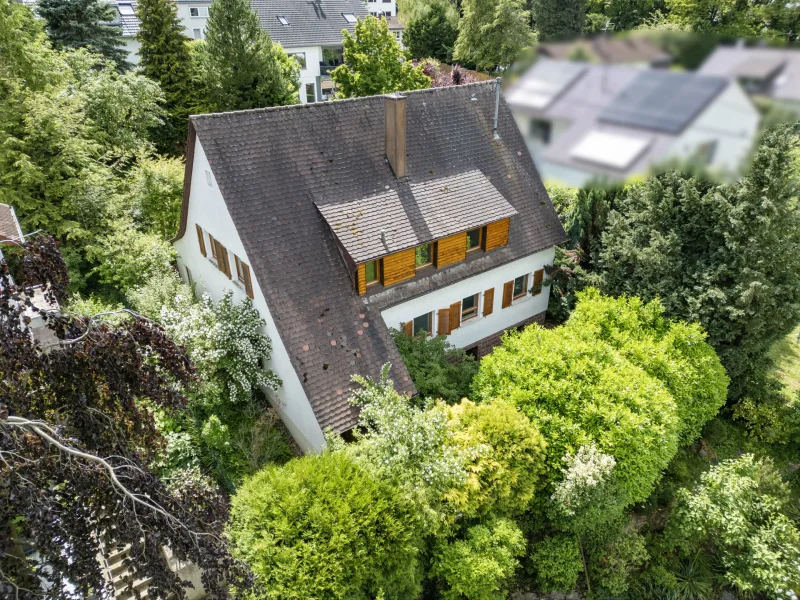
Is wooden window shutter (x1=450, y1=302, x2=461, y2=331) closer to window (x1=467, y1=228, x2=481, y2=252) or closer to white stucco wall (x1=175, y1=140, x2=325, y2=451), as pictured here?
window (x1=467, y1=228, x2=481, y2=252)

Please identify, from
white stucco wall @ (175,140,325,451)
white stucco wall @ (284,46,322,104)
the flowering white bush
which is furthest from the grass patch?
white stucco wall @ (284,46,322,104)

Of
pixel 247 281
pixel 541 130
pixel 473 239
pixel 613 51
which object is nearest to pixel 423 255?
pixel 473 239

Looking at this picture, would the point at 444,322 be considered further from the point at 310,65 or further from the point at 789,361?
the point at 310,65

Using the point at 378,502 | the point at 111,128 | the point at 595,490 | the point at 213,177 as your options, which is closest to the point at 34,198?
the point at 111,128

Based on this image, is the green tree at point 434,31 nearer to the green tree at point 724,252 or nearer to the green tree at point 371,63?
the green tree at point 371,63

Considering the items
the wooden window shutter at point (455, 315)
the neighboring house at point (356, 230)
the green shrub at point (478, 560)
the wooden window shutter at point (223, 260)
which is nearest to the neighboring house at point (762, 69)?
the green shrub at point (478, 560)
